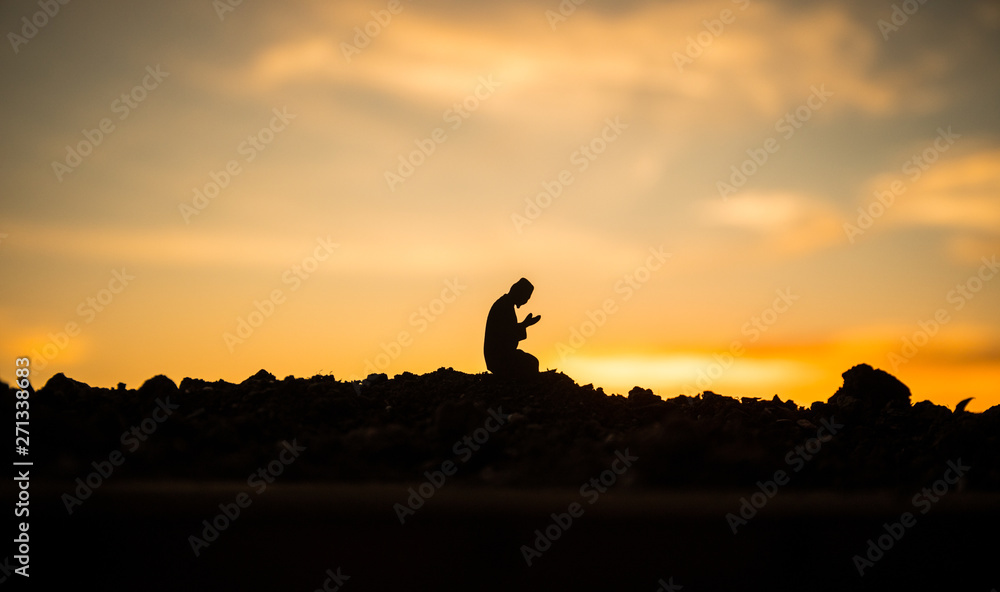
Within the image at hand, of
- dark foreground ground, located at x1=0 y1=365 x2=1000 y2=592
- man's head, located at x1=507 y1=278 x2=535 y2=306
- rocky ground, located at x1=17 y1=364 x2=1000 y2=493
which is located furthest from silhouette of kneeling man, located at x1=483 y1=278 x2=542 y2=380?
dark foreground ground, located at x1=0 y1=365 x2=1000 y2=592

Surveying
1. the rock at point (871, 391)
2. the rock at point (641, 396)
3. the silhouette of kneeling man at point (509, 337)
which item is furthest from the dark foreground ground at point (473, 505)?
the silhouette of kneeling man at point (509, 337)

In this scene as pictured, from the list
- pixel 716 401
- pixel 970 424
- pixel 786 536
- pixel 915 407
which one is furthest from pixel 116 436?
pixel 915 407

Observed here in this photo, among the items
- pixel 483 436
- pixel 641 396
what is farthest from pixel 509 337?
pixel 483 436

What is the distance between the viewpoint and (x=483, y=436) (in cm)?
765

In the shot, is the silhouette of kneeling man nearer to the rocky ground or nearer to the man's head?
the man's head

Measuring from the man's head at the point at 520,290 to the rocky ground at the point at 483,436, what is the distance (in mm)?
1874

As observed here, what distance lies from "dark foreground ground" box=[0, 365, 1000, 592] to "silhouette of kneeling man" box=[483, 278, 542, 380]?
2.79 meters

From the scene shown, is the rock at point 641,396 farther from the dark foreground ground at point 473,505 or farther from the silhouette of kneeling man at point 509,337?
the dark foreground ground at point 473,505

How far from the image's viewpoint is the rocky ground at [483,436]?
6.79 meters

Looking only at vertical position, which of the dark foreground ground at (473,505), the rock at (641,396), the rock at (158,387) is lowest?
the dark foreground ground at (473,505)

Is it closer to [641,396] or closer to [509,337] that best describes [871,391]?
[641,396]

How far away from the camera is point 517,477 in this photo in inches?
266

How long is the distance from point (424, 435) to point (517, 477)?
1.33 m

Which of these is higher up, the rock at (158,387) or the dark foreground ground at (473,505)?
the rock at (158,387)
